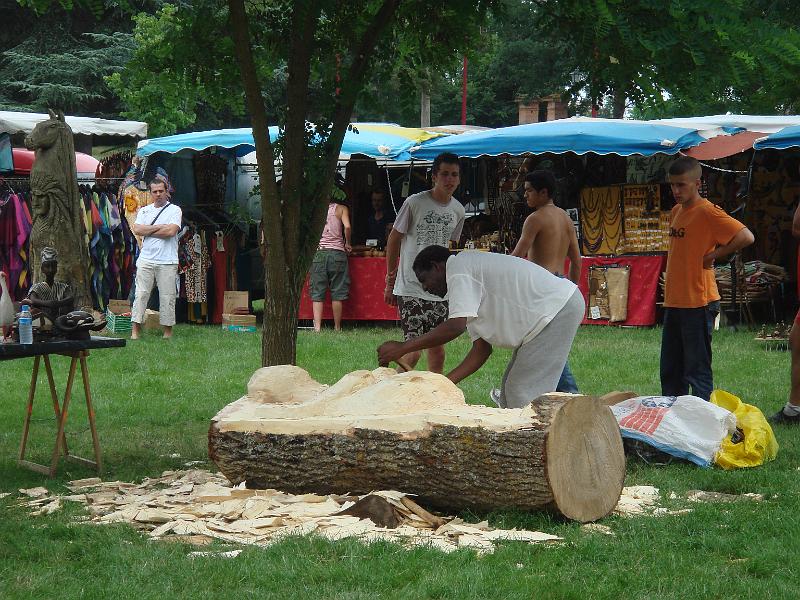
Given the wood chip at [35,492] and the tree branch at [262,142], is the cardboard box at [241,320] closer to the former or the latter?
the tree branch at [262,142]

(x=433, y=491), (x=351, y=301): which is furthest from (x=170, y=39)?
(x=351, y=301)

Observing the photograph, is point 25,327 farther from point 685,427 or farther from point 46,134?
point 685,427

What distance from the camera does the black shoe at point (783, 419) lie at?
793 centimetres

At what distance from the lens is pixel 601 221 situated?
574 inches

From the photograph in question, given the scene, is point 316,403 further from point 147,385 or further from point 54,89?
point 54,89

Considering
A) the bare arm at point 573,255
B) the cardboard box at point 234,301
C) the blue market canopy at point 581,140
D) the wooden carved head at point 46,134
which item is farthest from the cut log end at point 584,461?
the cardboard box at point 234,301

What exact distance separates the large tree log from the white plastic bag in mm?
1165

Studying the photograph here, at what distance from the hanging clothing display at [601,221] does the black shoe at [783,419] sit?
21.1 ft

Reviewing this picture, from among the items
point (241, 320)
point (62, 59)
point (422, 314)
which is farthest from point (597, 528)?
point (62, 59)

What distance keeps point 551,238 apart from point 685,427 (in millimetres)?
1820

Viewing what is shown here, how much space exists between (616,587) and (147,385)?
660 cm

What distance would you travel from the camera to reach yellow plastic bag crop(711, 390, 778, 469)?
658 cm

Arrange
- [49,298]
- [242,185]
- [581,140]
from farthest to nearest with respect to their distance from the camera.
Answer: [242,185], [581,140], [49,298]

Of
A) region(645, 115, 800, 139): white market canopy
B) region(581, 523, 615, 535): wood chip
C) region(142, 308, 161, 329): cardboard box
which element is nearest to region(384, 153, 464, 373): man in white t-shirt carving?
region(581, 523, 615, 535): wood chip
